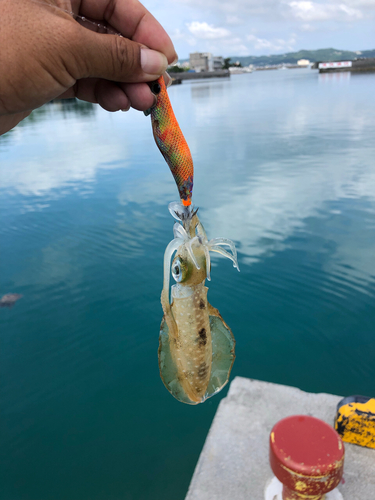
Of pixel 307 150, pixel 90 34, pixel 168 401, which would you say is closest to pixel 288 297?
pixel 168 401

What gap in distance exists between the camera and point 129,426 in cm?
599

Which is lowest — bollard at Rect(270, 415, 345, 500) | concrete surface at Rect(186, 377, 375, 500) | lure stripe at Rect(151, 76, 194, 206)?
concrete surface at Rect(186, 377, 375, 500)

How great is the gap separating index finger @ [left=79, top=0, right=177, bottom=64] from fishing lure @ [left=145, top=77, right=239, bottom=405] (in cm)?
44

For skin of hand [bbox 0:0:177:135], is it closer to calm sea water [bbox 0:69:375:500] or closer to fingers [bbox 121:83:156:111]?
fingers [bbox 121:83:156:111]

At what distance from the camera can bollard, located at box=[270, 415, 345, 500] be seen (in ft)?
9.91

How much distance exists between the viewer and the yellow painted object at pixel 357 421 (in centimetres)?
415

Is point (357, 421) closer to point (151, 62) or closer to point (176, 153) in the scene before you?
point (176, 153)

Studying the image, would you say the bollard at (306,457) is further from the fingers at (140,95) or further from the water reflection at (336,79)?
the water reflection at (336,79)

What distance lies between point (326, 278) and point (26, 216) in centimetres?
1133

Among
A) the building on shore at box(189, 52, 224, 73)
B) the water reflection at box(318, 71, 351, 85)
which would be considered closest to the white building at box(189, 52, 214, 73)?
the building on shore at box(189, 52, 224, 73)

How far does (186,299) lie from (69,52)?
1572mm

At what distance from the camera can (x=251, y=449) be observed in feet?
14.3

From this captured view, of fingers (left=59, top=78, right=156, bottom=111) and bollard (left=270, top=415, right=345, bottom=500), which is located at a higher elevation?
fingers (left=59, top=78, right=156, bottom=111)

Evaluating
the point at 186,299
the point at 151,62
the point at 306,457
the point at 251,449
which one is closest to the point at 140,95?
the point at 151,62
